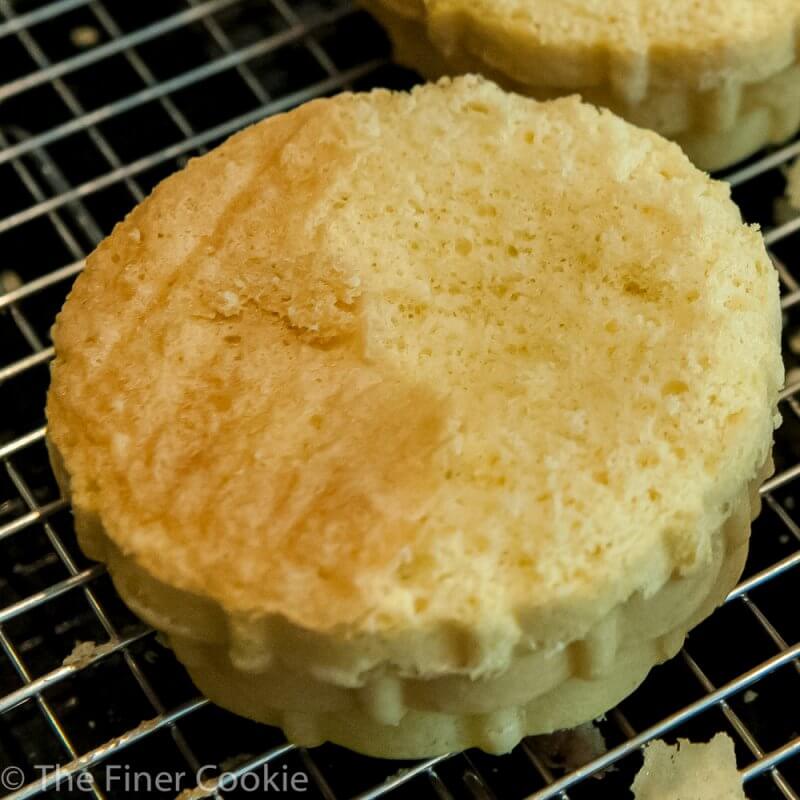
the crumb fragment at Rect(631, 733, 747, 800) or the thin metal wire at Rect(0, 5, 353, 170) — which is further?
the thin metal wire at Rect(0, 5, 353, 170)

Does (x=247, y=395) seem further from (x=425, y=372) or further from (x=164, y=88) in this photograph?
(x=164, y=88)

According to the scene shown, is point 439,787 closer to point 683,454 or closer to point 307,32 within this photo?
point 683,454

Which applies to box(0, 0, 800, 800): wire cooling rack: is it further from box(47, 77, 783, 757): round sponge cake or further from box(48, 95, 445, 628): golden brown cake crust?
box(48, 95, 445, 628): golden brown cake crust

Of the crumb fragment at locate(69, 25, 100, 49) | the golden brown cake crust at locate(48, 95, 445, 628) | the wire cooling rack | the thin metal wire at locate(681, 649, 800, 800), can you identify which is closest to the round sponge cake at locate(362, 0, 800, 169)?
the wire cooling rack

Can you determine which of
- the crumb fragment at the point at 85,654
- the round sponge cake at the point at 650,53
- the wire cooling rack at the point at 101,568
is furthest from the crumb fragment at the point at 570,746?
the round sponge cake at the point at 650,53

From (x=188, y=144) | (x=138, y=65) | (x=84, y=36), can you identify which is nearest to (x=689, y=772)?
(x=188, y=144)

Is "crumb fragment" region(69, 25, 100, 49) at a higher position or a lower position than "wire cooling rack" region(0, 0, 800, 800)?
higher
